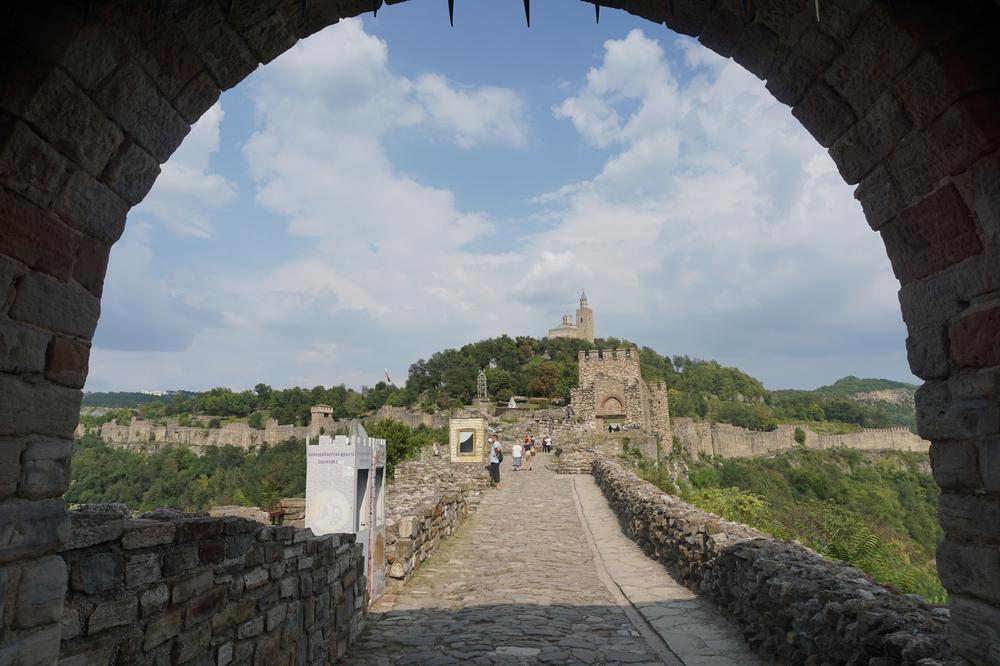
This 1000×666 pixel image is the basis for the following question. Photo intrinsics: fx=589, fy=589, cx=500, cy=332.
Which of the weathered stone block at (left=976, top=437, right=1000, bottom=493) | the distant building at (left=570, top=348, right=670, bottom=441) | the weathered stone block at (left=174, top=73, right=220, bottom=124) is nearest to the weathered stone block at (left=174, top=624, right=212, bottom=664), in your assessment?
the weathered stone block at (left=174, top=73, right=220, bottom=124)

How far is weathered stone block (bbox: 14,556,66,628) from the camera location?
216 centimetres

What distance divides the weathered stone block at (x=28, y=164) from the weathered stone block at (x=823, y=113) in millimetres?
3417

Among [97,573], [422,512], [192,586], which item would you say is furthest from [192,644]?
[422,512]

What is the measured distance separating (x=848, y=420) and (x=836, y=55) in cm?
8560

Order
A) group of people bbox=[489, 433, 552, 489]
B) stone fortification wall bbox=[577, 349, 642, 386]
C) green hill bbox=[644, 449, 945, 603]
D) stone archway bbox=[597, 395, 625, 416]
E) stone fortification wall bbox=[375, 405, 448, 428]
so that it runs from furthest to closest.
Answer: stone fortification wall bbox=[375, 405, 448, 428]
stone fortification wall bbox=[577, 349, 642, 386]
stone archway bbox=[597, 395, 625, 416]
group of people bbox=[489, 433, 552, 489]
green hill bbox=[644, 449, 945, 603]

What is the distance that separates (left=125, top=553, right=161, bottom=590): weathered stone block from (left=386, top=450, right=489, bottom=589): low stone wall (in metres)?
5.28

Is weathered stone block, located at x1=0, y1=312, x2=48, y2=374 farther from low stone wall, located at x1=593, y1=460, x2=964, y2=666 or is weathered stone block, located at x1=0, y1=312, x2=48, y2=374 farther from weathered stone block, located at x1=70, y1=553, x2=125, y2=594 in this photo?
low stone wall, located at x1=593, y1=460, x2=964, y2=666

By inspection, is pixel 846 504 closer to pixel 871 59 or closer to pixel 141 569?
pixel 871 59

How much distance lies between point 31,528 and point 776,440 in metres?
62.9

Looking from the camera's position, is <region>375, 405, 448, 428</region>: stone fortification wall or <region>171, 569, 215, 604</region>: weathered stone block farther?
<region>375, 405, 448, 428</region>: stone fortification wall

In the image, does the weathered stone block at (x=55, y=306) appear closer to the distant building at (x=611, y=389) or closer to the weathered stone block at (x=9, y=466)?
the weathered stone block at (x=9, y=466)

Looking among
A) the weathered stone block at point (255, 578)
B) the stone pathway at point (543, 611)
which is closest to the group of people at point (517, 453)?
the stone pathway at point (543, 611)

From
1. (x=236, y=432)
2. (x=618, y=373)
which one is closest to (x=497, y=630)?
(x=618, y=373)

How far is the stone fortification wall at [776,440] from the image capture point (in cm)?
5481
